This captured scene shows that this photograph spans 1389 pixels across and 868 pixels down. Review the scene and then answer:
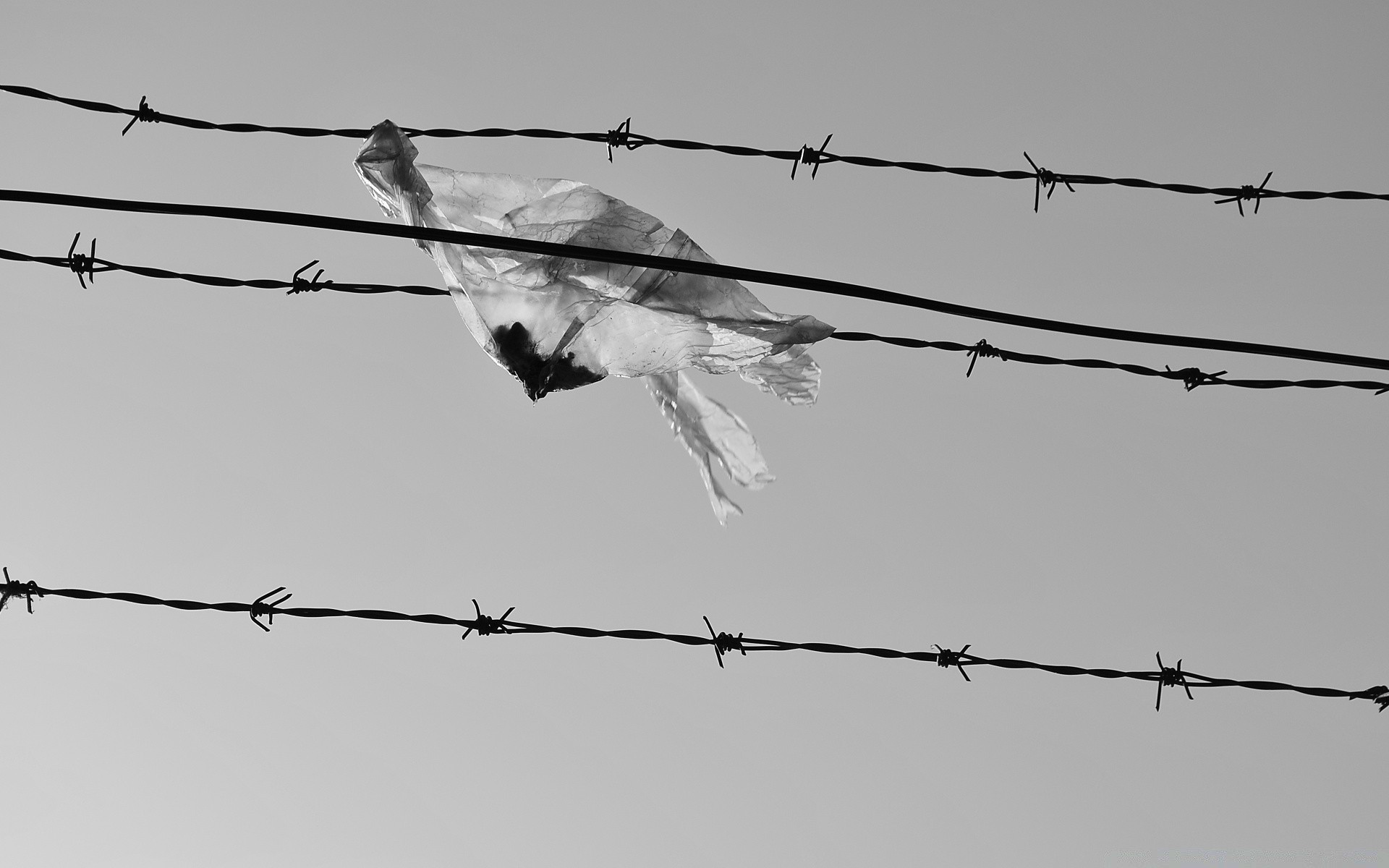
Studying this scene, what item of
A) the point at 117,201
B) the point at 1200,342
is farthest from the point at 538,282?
the point at 1200,342

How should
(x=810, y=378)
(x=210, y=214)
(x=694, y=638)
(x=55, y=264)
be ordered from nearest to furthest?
(x=210, y=214)
(x=55, y=264)
(x=694, y=638)
(x=810, y=378)

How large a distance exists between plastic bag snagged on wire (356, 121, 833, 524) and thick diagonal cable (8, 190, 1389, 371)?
0.35 m

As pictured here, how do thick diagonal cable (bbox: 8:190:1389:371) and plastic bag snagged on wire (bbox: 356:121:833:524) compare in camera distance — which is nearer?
thick diagonal cable (bbox: 8:190:1389:371)

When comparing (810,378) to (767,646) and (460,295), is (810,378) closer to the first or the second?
(767,646)

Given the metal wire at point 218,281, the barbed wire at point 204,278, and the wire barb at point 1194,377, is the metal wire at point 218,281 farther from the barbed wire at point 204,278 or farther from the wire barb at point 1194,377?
the wire barb at point 1194,377

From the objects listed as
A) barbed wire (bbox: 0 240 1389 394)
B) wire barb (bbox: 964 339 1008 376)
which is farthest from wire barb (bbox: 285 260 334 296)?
wire barb (bbox: 964 339 1008 376)

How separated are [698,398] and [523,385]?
2.00 ft

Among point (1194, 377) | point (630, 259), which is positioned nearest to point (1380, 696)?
point (1194, 377)

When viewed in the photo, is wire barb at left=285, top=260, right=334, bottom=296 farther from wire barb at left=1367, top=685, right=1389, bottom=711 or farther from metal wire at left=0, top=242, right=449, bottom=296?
wire barb at left=1367, top=685, right=1389, bottom=711

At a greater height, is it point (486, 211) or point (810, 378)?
point (486, 211)

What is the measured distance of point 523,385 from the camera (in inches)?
113

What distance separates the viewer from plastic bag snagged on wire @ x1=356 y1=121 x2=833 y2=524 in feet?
9.24

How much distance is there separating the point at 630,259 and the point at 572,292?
478mm

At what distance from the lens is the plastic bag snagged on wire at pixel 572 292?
2816mm
